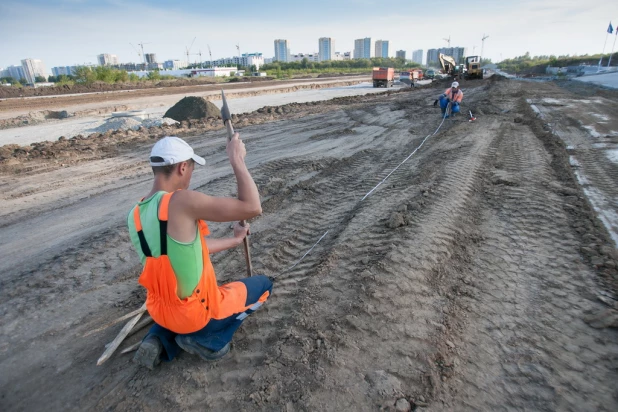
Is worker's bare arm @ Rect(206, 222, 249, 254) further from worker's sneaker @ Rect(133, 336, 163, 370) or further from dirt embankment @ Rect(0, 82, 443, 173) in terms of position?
dirt embankment @ Rect(0, 82, 443, 173)

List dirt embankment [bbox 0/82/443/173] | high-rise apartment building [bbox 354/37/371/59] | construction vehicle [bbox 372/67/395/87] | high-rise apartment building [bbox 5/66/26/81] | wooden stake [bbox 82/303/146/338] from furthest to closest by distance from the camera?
1. high-rise apartment building [bbox 354/37/371/59]
2. high-rise apartment building [bbox 5/66/26/81]
3. construction vehicle [bbox 372/67/395/87]
4. dirt embankment [bbox 0/82/443/173]
5. wooden stake [bbox 82/303/146/338]

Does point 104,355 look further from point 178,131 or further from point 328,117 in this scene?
point 328,117

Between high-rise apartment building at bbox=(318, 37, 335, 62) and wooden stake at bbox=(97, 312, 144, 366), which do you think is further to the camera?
high-rise apartment building at bbox=(318, 37, 335, 62)

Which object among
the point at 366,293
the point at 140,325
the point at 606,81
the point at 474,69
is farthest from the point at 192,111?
the point at 606,81

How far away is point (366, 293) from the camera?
10.6ft

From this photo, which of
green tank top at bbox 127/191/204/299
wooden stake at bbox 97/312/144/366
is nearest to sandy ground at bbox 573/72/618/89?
green tank top at bbox 127/191/204/299

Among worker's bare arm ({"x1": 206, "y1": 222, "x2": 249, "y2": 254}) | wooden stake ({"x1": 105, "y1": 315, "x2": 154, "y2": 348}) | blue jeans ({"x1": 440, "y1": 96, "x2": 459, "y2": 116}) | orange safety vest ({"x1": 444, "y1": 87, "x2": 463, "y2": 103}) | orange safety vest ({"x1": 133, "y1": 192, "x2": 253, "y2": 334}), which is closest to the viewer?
orange safety vest ({"x1": 133, "y1": 192, "x2": 253, "y2": 334})

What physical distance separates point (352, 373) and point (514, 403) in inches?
42.3

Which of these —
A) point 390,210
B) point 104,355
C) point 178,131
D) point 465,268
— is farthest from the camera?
point 178,131

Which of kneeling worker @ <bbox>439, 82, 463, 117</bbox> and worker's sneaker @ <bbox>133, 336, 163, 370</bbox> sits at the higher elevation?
kneeling worker @ <bbox>439, 82, 463, 117</bbox>

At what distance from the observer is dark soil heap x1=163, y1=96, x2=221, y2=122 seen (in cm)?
1514

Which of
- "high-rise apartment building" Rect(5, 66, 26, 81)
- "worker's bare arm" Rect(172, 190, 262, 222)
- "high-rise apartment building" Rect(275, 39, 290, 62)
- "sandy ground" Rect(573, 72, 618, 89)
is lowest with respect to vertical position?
"sandy ground" Rect(573, 72, 618, 89)

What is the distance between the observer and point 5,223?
577 centimetres

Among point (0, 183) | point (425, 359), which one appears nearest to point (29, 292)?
point (425, 359)
